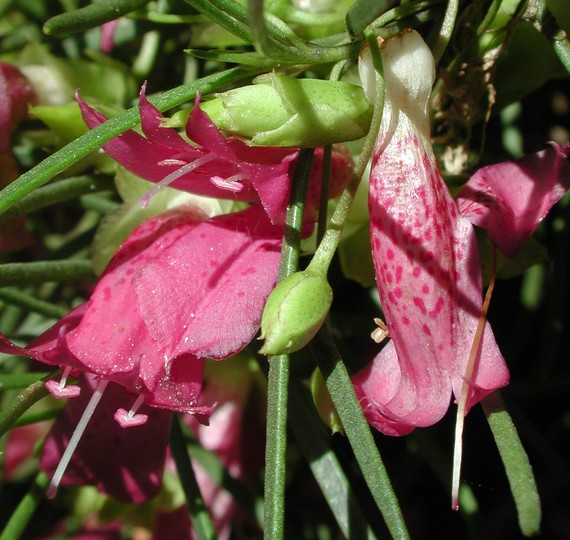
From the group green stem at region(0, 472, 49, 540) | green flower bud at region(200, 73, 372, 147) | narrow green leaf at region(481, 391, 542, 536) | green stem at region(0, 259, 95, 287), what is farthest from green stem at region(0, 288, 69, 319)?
narrow green leaf at region(481, 391, 542, 536)

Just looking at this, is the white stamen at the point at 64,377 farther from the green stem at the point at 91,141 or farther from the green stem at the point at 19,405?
the green stem at the point at 91,141

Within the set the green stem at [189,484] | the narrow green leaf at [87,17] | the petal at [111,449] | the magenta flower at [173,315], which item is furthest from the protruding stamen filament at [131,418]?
the narrow green leaf at [87,17]

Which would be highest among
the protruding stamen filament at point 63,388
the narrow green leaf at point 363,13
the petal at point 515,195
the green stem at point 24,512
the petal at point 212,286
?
the narrow green leaf at point 363,13


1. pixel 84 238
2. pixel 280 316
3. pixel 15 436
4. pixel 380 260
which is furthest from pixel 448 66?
pixel 15 436

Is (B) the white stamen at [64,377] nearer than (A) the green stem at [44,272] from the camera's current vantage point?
Yes

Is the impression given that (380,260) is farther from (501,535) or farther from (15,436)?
(15,436)

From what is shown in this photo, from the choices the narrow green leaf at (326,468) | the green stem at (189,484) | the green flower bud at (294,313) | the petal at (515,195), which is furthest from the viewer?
the green stem at (189,484)

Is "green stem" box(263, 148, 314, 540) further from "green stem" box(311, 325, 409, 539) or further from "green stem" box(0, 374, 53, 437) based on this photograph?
"green stem" box(0, 374, 53, 437)
